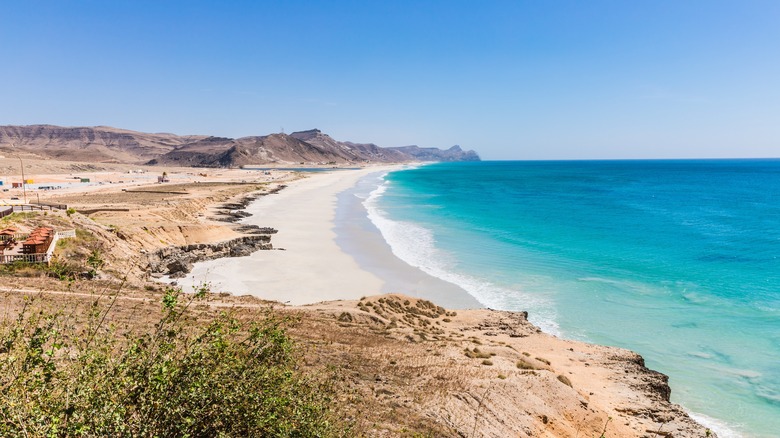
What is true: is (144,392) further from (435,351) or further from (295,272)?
(295,272)

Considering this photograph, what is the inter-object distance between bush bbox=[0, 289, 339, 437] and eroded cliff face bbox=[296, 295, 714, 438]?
9.70 feet

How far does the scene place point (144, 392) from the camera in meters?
6.09

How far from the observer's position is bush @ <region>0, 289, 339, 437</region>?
212 inches

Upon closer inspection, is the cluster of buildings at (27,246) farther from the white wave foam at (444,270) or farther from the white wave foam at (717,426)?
the white wave foam at (717,426)

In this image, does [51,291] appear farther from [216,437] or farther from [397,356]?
[216,437]

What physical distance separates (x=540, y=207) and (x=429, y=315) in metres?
55.2

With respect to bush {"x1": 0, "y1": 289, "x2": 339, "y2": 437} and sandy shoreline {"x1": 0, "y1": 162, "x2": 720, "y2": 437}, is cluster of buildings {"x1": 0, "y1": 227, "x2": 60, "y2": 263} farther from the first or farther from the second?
bush {"x1": 0, "y1": 289, "x2": 339, "y2": 437}

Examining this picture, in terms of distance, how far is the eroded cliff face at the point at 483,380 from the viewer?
11.9 m

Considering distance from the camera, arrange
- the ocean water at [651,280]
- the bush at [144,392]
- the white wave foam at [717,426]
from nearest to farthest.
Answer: the bush at [144,392] < the white wave foam at [717,426] < the ocean water at [651,280]

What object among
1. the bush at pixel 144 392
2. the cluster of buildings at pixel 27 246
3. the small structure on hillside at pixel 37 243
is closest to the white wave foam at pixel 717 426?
the bush at pixel 144 392

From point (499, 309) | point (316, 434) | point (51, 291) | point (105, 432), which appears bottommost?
point (499, 309)

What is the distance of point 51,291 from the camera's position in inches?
680

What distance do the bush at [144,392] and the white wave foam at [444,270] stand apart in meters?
17.2

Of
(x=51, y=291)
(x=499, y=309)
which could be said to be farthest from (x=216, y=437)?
(x=499, y=309)
